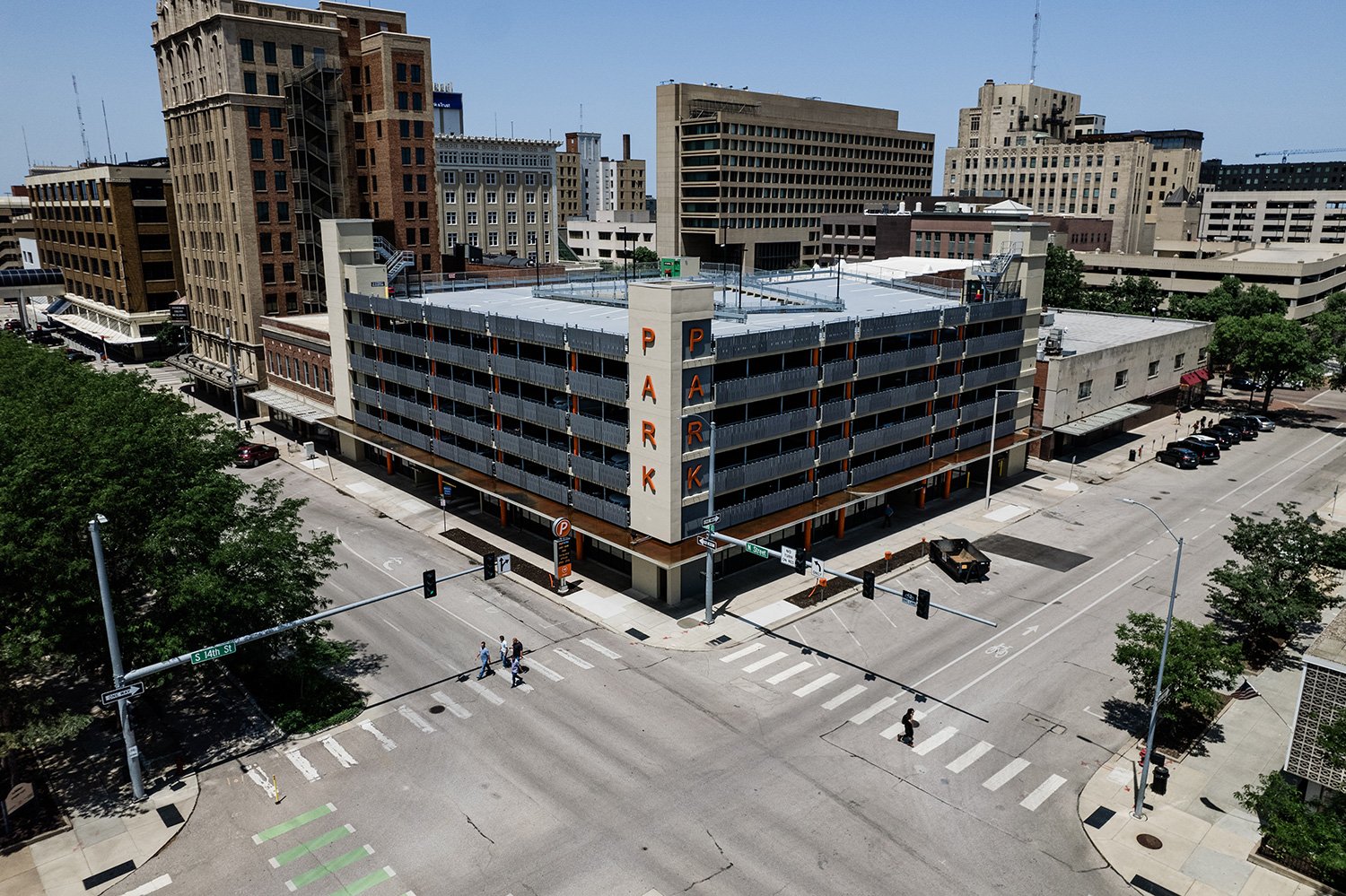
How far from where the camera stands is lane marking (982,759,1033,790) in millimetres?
31720

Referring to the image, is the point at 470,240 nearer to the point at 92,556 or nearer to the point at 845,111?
the point at 845,111

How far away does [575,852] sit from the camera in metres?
28.1

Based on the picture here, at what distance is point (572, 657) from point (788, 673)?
9906 mm

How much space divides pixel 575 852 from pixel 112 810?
639 inches

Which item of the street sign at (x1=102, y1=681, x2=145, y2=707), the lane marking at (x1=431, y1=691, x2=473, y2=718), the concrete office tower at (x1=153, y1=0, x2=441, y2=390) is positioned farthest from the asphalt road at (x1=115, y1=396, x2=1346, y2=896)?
the concrete office tower at (x1=153, y1=0, x2=441, y2=390)

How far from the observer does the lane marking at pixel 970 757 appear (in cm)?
3275

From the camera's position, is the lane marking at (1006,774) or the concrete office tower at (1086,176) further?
the concrete office tower at (1086,176)

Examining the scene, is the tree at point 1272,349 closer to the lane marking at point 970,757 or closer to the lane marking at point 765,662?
the lane marking at point 765,662

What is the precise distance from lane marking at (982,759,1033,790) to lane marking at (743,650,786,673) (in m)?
11.0

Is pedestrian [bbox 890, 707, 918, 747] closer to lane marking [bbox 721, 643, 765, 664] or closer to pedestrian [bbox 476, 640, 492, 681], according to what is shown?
lane marking [bbox 721, 643, 765, 664]

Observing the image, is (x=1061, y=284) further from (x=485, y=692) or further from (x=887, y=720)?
(x=485, y=692)

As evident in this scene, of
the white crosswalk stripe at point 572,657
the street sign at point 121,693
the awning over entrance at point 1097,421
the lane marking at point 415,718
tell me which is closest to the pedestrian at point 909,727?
the white crosswalk stripe at point 572,657

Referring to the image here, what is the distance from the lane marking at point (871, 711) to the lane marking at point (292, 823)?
19.9 m

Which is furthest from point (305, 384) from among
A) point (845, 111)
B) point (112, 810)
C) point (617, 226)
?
point (845, 111)
